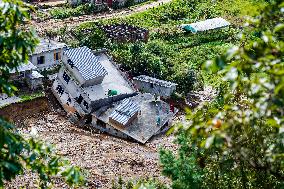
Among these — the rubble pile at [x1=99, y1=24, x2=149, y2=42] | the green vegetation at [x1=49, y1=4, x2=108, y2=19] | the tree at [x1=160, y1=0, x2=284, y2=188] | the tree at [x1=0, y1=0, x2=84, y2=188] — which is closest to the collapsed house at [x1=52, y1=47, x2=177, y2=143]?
the rubble pile at [x1=99, y1=24, x2=149, y2=42]

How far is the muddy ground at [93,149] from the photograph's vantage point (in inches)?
1053

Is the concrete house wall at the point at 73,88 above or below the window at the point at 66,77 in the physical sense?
below

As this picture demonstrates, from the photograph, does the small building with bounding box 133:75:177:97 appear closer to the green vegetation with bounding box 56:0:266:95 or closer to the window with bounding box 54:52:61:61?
the green vegetation with bounding box 56:0:266:95

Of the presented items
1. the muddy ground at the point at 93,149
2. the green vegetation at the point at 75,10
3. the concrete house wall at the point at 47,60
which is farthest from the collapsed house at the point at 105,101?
the green vegetation at the point at 75,10

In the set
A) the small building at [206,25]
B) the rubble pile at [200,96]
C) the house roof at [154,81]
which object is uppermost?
the house roof at [154,81]

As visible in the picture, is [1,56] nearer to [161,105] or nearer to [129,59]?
[161,105]

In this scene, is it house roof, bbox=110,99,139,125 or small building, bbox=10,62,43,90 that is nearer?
house roof, bbox=110,99,139,125

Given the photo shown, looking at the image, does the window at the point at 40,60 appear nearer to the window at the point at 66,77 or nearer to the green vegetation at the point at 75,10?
the window at the point at 66,77

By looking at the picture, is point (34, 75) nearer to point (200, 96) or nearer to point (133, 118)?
point (133, 118)

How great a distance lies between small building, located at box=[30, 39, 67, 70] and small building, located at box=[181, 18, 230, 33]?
39.2 ft

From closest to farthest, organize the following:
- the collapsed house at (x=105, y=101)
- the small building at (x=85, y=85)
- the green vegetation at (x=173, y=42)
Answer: the collapsed house at (x=105, y=101)
the small building at (x=85, y=85)
the green vegetation at (x=173, y=42)

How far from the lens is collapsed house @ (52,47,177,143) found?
99.6 ft

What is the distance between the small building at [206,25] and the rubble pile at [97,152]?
15.4 metres

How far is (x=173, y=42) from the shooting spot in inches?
1665
